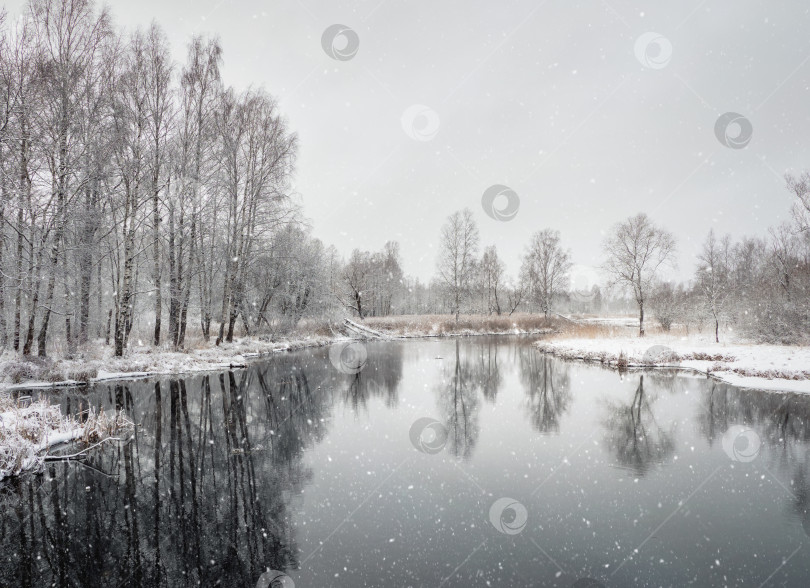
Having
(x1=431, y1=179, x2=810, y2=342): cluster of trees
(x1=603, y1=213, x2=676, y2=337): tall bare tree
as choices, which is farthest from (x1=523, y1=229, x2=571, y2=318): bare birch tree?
(x1=603, y1=213, x2=676, y2=337): tall bare tree

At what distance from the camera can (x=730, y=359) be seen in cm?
1888

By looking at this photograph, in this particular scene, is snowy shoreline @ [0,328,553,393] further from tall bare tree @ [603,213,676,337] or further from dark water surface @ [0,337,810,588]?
tall bare tree @ [603,213,676,337]

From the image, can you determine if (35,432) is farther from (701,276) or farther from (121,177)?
(701,276)

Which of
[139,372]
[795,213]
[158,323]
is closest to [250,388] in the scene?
[139,372]

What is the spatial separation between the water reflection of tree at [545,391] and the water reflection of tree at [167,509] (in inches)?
220

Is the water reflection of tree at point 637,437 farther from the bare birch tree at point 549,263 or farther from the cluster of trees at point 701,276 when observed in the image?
the bare birch tree at point 549,263

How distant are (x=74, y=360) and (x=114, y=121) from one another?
10084mm

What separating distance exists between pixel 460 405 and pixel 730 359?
15034 mm

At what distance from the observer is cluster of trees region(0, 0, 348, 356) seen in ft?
45.9

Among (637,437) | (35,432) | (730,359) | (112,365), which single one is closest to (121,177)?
(112,365)

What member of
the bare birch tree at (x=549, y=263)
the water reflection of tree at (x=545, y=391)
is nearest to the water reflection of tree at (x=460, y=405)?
the water reflection of tree at (x=545, y=391)

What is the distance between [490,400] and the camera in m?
12.8

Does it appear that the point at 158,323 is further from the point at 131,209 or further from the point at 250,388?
the point at 250,388

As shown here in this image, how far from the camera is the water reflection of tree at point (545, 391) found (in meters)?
10.5
